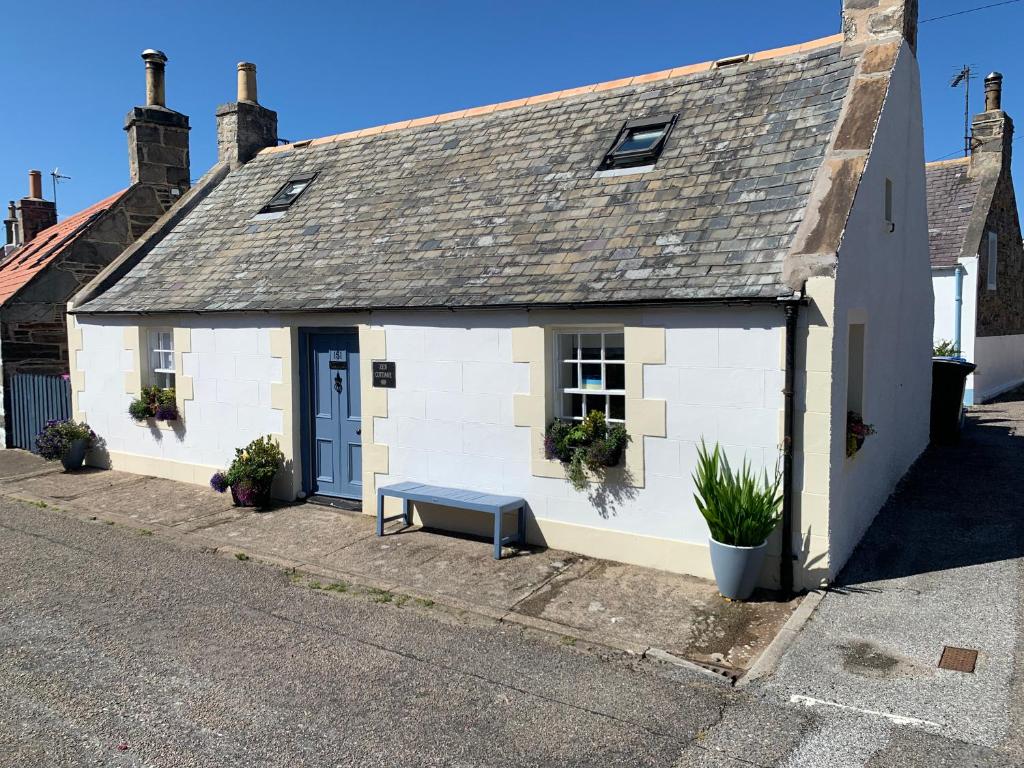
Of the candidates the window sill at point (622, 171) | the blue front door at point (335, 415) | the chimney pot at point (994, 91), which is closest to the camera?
the window sill at point (622, 171)

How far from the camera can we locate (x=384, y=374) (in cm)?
953

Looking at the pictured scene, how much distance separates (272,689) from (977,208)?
68.8ft

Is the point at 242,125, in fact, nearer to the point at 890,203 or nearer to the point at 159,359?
the point at 159,359

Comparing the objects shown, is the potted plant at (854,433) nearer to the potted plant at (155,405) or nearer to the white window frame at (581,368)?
the white window frame at (581,368)

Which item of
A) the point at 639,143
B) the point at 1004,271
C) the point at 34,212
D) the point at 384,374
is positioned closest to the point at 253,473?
the point at 384,374

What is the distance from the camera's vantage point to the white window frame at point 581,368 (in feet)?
26.3

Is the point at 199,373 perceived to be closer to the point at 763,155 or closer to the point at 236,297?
the point at 236,297

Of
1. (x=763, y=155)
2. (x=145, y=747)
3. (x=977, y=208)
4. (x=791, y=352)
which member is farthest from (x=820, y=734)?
(x=977, y=208)

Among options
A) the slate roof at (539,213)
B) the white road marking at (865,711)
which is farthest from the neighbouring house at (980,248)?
the white road marking at (865,711)

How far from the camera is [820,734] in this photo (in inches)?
185

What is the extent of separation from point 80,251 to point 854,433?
564 inches

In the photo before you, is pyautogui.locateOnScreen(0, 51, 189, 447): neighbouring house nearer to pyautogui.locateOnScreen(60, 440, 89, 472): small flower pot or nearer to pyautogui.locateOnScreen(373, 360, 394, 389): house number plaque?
pyautogui.locateOnScreen(60, 440, 89, 472): small flower pot

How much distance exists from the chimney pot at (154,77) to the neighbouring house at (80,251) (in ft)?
0.06

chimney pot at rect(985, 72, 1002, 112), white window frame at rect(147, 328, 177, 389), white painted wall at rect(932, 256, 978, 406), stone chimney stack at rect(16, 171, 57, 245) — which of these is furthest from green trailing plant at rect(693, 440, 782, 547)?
stone chimney stack at rect(16, 171, 57, 245)
